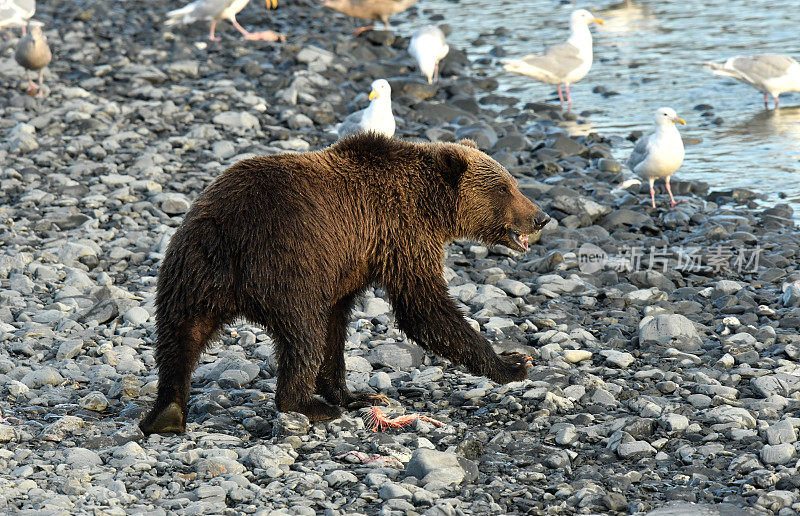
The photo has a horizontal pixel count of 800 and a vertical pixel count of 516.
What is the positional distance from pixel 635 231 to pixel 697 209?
1092mm

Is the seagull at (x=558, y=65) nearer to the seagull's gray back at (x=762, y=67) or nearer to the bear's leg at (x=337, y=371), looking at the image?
the seagull's gray back at (x=762, y=67)

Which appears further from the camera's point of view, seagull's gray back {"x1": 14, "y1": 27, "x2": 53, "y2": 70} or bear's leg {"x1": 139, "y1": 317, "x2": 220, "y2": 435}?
seagull's gray back {"x1": 14, "y1": 27, "x2": 53, "y2": 70}

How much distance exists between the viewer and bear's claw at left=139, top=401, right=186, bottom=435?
16.2 feet

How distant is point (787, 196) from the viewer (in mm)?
10273

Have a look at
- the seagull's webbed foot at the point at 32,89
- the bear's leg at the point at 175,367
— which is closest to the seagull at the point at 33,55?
the seagull's webbed foot at the point at 32,89

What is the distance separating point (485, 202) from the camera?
5.56 meters

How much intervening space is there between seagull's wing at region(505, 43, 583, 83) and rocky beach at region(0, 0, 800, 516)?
1732 mm

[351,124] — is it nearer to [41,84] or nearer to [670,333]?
[670,333]

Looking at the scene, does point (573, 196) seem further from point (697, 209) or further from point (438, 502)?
point (438, 502)

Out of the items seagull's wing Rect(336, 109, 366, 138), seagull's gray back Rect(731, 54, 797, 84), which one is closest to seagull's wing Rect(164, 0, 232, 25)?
seagull's wing Rect(336, 109, 366, 138)

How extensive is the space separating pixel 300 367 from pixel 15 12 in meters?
13.9

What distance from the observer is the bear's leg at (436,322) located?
5.24 m

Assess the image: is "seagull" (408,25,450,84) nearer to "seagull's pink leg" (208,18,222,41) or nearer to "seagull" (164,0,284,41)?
"seagull" (164,0,284,41)

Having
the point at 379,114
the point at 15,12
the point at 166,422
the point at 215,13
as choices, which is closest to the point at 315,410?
the point at 166,422
